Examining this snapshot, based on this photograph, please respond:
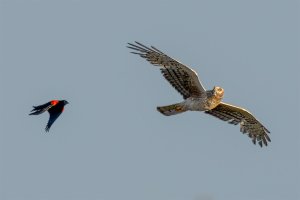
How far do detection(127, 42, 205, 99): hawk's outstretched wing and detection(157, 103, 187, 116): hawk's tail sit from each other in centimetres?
26

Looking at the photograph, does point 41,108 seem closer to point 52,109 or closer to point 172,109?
point 52,109

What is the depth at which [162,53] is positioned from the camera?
18.6m

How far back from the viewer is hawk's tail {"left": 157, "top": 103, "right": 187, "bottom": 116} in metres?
19.3

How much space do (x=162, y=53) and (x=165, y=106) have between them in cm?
137

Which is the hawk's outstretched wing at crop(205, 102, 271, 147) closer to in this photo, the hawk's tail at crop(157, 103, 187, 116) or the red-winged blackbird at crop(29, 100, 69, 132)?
the hawk's tail at crop(157, 103, 187, 116)

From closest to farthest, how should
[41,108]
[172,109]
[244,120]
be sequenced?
[41,108]
[172,109]
[244,120]

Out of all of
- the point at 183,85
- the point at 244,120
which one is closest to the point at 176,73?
the point at 183,85

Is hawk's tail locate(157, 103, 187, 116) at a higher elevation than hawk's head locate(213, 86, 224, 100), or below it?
below

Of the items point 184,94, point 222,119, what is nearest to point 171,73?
point 184,94

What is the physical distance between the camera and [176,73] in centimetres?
1905

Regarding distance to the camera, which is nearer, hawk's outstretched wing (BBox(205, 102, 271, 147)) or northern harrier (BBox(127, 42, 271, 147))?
northern harrier (BBox(127, 42, 271, 147))

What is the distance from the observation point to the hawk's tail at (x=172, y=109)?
1928 centimetres

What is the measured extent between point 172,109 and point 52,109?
327 centimetres

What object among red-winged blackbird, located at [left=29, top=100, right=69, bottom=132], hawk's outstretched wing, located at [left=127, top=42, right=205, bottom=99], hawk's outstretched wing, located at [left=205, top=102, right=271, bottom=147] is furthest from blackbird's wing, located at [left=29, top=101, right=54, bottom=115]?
hawk's outstretched wing, located at [left=205, top=102, right=271, bottom=147]
